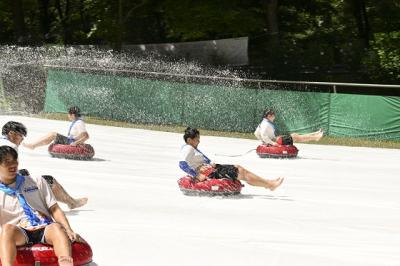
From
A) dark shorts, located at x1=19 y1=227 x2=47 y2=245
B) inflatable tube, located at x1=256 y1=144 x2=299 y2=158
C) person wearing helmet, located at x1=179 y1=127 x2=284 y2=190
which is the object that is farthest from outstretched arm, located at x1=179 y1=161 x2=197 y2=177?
inflatable tube, located at x1=256 y1=144 x2=299 y2=158

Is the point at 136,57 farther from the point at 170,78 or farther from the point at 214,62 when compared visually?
the point at 170,78

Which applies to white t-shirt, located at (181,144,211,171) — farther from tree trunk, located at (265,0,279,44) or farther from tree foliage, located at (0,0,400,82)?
tree trunk, located at (265,0,279,44)

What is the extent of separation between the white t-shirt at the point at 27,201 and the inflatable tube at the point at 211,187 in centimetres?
501

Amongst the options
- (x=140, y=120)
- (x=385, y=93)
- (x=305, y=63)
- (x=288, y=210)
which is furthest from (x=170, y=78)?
(x=288, y=210)

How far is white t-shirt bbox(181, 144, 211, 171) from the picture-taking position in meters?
11.2

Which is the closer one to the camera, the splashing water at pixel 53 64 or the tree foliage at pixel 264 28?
the splashing water at pixel 53 64

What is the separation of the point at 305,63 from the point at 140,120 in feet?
28.2

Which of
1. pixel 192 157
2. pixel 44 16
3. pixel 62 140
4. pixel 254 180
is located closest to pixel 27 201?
pixel 192 157

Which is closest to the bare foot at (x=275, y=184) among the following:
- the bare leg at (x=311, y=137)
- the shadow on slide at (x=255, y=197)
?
the shadow on slide at (x=255, y=197)

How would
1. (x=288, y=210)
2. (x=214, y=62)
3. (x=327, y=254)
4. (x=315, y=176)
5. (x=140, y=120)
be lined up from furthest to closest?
(x=214, y=62)
(x=140, y=120)
(x=315, y=176)
(x=288, y=210)
(x=327, y=254)

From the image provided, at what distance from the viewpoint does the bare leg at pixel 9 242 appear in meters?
5.88

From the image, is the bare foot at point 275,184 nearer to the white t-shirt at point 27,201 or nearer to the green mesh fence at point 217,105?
the white t-shirt at point 27,201

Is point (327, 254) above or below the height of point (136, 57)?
below

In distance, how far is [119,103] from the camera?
26219 millimetres
